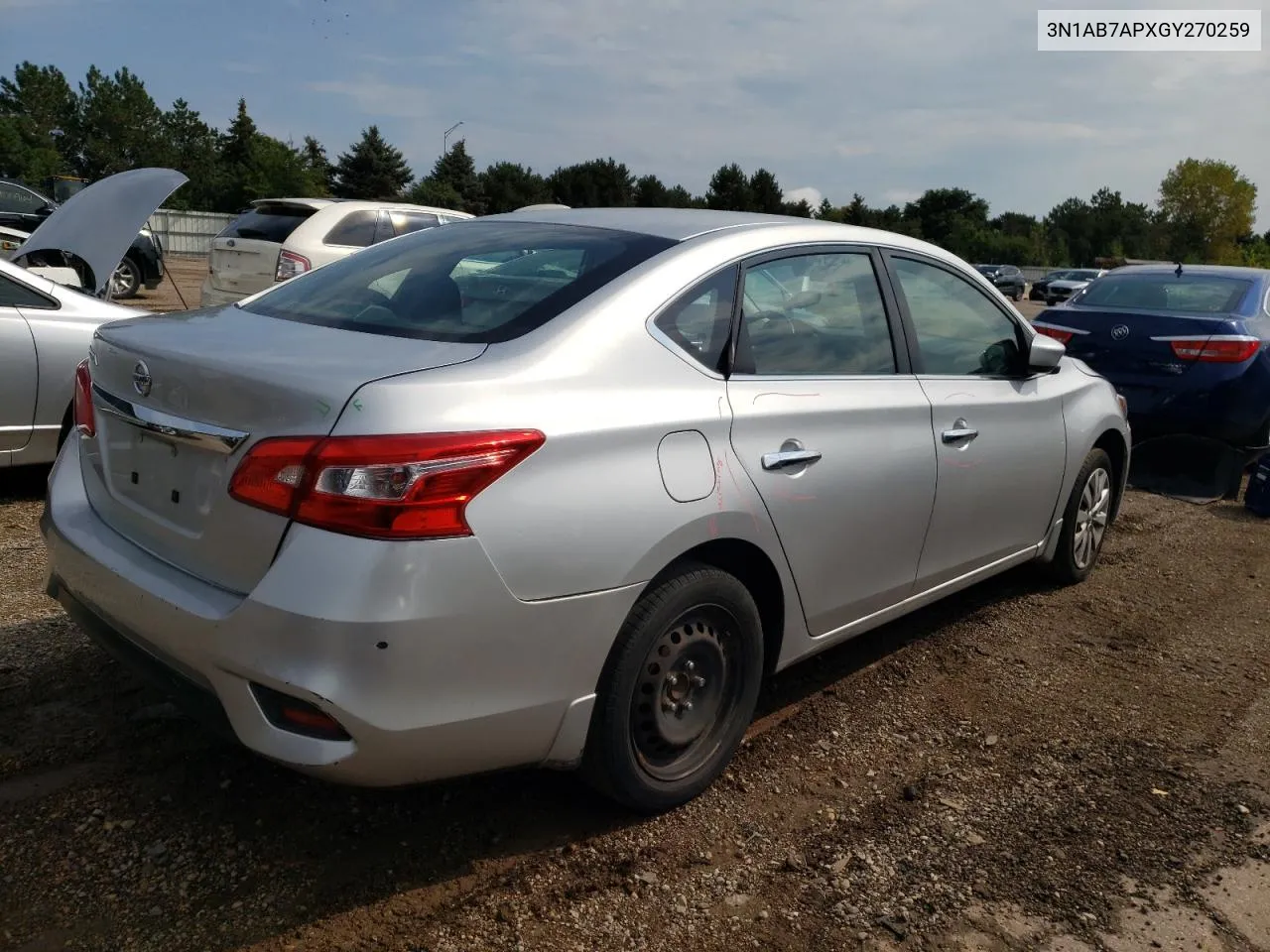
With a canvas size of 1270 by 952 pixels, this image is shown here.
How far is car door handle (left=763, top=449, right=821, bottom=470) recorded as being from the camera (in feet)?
9.56

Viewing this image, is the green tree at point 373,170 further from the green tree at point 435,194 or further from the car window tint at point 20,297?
the car window tint at point 20,297

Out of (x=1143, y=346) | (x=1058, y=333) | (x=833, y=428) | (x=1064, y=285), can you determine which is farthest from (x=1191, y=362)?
(x=1064, y=285)

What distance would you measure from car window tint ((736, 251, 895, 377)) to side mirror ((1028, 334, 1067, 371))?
96cm

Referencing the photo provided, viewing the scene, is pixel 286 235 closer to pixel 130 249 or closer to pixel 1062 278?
pixel 130 249

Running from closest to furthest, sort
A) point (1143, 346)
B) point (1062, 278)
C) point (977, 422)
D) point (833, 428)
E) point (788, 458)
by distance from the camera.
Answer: point (788, 458) → point (833, 428) → point (977, 422) → point (1143, 346) → point (1062, 278)

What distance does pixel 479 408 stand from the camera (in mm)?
2314

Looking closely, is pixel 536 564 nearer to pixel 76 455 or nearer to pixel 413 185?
pixel 76 455

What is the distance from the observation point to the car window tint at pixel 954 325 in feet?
12.4

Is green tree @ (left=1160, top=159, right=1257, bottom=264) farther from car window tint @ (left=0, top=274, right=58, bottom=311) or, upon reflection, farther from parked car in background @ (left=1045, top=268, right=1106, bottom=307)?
car window tint @ (left=0, top=274, right=58, bottom=311)

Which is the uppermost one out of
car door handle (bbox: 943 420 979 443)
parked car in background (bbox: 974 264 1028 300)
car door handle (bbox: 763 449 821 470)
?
car door handle (bbox: 763 449 821 470)

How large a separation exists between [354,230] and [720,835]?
888 cm

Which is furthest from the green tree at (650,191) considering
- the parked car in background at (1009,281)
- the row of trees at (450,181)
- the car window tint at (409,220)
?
the car window tint at (409,220)

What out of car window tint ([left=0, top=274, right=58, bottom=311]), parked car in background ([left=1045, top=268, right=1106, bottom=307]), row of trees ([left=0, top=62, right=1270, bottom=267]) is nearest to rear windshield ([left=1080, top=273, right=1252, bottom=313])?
car window tint ([left=0, top=274, right=58, bottom=311])

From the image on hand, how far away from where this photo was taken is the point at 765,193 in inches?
2569
